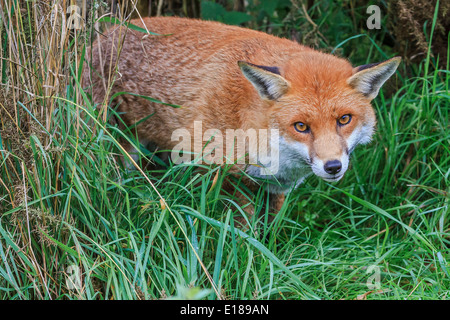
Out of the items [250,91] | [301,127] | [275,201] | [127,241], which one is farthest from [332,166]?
[127,241]

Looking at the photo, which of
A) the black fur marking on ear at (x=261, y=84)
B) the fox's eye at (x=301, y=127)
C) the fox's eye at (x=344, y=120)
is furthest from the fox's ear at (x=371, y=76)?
the black fur marking on ear at (x=261, y=84)

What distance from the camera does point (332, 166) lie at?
3500 millimetres

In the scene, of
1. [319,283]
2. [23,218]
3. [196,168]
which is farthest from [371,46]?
[23,218]

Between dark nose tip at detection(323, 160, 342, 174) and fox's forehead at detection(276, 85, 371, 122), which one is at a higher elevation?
fox's forehead at detection(276, 85, 371, 122)

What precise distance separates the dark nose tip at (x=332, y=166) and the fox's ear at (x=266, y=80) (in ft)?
2.14

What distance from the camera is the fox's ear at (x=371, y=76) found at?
12.2 ft

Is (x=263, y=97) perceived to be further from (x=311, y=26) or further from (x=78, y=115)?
(x=311, y=26)

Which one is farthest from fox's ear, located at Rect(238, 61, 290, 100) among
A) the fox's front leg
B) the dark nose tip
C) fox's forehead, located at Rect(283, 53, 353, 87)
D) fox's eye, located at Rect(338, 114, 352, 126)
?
the fox's front leg

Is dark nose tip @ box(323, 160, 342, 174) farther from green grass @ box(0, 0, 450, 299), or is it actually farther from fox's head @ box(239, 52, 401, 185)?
green grass @ box(0, 0, 450, 299)

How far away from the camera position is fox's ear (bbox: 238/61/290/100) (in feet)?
11.8

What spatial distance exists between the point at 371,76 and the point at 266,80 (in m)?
0.78

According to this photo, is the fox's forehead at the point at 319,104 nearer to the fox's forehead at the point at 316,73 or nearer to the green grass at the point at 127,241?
the fox's forehead at the point at 316,73

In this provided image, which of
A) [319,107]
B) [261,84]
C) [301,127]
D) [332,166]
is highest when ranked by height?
[261,84]

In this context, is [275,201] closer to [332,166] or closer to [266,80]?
[332,166]
